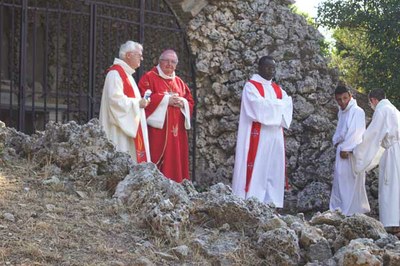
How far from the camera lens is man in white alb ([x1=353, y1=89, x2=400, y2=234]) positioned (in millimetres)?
8781

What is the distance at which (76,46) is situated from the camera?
12148 millimetres

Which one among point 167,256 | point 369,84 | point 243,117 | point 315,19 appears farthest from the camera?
point 315,19

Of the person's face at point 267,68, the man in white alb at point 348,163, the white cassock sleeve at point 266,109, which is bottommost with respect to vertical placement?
the man in white alb at point 348,163

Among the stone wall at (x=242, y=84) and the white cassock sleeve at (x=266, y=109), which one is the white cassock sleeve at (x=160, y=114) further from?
the stone wall at (x=242, y=84)

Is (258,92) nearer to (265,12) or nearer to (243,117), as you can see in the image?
(243,117)

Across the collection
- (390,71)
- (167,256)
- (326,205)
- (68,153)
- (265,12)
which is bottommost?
(326,205)

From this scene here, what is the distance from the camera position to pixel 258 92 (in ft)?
29.2

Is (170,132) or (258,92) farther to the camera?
(258,92)

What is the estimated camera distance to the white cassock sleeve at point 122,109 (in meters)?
7.60

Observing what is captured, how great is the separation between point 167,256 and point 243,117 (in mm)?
4643

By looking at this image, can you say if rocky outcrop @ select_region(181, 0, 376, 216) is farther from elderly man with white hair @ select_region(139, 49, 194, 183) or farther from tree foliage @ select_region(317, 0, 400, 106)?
elderly man with white hair @ select_region(139, 49, 194, 183)

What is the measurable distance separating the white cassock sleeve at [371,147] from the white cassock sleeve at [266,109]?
0.90 meters

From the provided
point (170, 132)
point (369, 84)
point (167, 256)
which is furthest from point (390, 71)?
point (167, 256)

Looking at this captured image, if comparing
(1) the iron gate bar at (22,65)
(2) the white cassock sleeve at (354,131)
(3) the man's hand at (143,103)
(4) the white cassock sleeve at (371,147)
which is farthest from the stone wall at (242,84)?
(3) the man's hand at (143,103)
